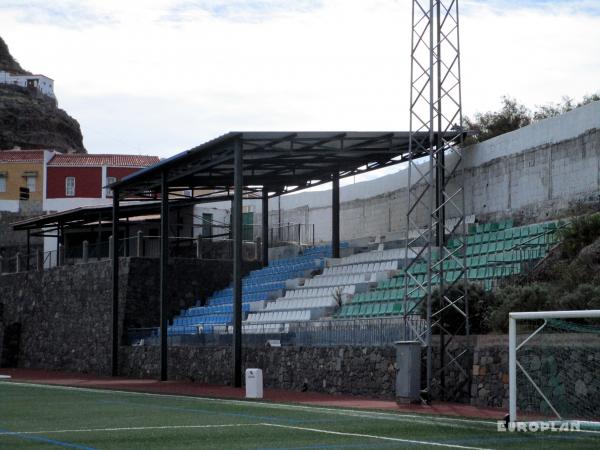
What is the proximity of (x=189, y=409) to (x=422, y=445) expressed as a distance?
8.81m

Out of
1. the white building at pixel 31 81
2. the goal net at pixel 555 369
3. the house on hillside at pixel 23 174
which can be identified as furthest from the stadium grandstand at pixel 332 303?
the white building at pixel 31 81

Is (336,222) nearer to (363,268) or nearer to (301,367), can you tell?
(363,268)

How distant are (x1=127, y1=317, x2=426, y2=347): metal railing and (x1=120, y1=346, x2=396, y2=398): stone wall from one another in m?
0.22

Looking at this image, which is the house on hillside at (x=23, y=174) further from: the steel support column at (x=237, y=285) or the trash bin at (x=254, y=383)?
the trash bin at (x=254, y=383)

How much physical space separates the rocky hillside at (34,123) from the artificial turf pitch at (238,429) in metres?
104

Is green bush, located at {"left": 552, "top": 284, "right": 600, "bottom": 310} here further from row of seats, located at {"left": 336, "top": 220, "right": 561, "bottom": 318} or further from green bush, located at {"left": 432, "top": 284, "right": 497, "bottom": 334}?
row of seats, located at {"left": 336, "top": 220, "right": 561, "bottom": 318}

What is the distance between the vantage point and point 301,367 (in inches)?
1190

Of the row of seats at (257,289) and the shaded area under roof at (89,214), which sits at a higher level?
the shaded area under roof at (89,214)

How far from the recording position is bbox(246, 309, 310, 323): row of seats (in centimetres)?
3616

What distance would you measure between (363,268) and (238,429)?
2230 centimetres

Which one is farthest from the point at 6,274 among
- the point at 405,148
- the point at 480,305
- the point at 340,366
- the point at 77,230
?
the point at 480,305

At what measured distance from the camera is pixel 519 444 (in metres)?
14.3

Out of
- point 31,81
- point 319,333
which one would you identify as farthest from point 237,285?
point 31,81

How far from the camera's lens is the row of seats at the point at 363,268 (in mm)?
37219
